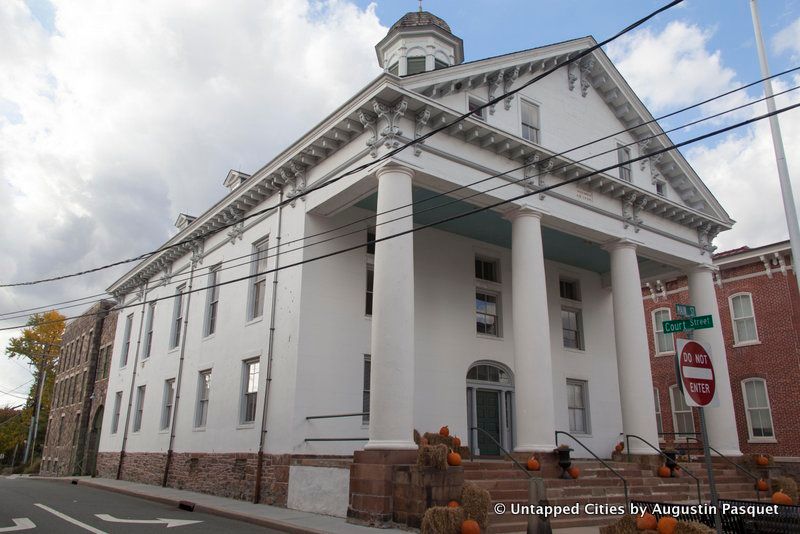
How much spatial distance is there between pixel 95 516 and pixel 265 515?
3784 mm

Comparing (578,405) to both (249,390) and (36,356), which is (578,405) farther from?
(36,356)

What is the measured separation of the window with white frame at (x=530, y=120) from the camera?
1894 centimetres

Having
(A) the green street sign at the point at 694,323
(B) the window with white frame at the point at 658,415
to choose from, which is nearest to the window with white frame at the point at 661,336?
(B) the window with white frame at the point at 658,415

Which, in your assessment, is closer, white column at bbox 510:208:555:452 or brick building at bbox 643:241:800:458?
white column at bbox 510:208:555:452

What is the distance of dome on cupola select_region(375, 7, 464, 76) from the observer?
2252 cm

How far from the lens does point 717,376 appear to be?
20750mm

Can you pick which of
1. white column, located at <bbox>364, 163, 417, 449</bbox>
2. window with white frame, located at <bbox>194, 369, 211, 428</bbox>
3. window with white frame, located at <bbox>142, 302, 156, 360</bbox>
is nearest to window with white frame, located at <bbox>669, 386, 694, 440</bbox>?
white column, located at <bbox>364, 163, 417, 449</bbox>

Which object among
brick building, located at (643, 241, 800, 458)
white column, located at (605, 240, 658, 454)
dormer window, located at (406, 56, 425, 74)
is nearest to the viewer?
white column, located at (605, 240, 658, 454)

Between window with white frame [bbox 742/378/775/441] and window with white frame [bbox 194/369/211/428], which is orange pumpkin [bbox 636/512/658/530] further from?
window with white frame [bbox 742/378/775/441]

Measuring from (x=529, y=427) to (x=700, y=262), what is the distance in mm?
11180

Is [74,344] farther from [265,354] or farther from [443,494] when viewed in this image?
[443,494]

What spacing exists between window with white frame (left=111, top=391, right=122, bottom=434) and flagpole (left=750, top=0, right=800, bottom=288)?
2774cm

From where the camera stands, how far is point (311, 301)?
17.0 metres


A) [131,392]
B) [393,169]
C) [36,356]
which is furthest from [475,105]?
[36,356]
